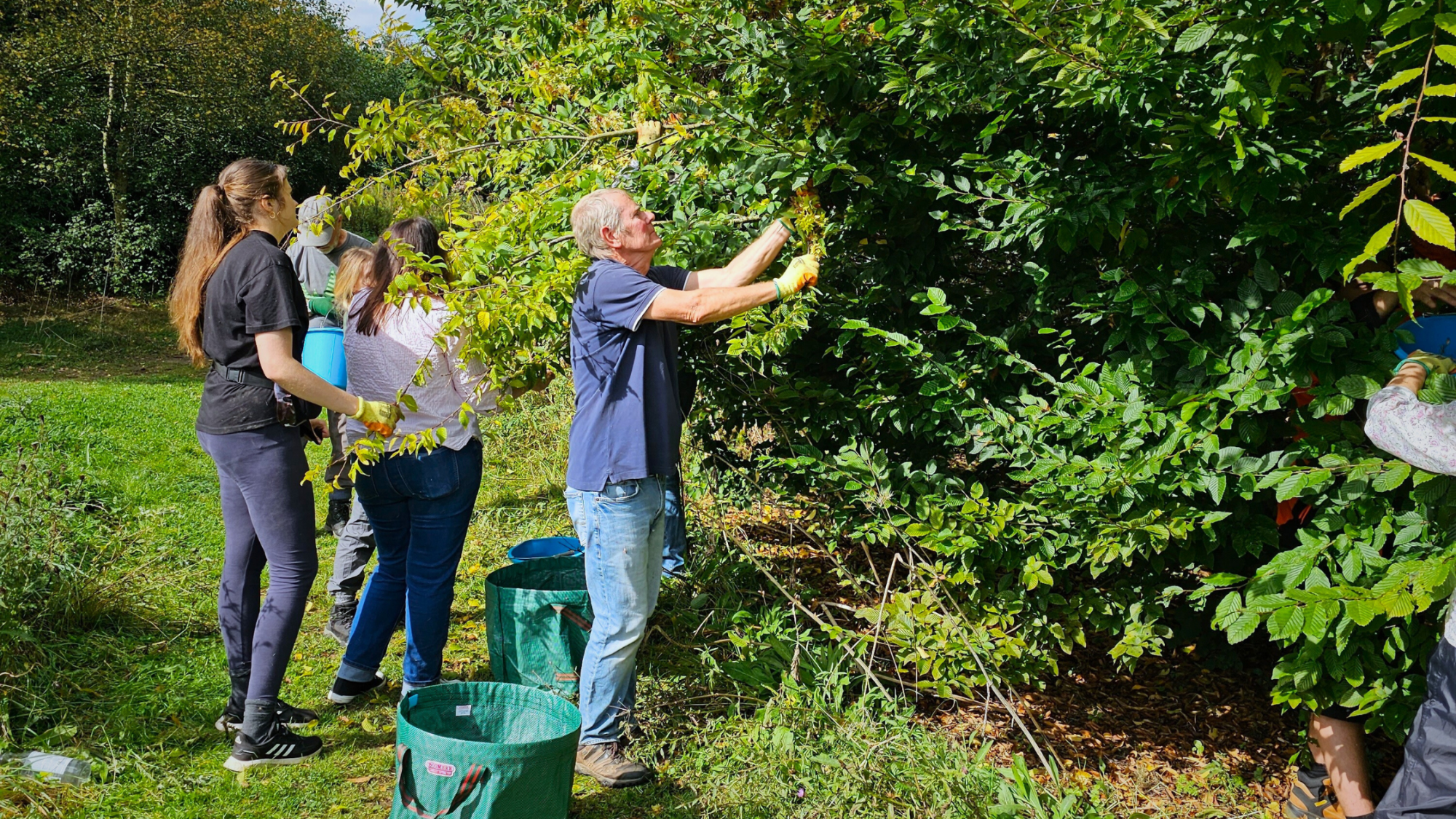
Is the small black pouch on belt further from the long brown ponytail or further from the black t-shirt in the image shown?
the long brown ponytail

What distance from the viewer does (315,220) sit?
11.7ft

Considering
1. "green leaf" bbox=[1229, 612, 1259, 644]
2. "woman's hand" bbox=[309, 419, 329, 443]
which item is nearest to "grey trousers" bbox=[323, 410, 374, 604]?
"woman's hand" bbox=[309, 419, 329, 443]

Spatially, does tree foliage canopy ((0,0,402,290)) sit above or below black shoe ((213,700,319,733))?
above

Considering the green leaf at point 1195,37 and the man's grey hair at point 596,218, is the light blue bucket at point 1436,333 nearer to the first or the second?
the green leaf at point 1195,37

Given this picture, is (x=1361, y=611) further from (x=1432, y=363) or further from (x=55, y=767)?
(x=55, y=767)

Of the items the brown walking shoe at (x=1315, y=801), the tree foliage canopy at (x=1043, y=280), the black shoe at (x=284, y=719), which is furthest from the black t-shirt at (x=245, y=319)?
the brown walking shoe at (x=1315, y=801)

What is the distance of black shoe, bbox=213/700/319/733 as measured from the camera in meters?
3.53

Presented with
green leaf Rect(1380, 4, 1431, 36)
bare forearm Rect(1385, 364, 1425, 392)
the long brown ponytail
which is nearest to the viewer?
green leaf Rect(1380, 4, 1431, 36)

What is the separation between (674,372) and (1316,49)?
2190 millimetres

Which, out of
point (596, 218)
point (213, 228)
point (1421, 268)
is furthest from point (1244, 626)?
point (213, 228)

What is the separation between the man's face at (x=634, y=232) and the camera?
3168 mm

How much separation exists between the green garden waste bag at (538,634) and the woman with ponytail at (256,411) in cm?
66

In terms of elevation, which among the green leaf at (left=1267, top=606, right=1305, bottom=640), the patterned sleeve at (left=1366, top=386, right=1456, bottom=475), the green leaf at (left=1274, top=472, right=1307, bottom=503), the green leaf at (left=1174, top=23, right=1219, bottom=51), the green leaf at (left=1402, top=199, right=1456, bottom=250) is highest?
the green leaf at (left=1174, top=23, right=1219, bottom=51)

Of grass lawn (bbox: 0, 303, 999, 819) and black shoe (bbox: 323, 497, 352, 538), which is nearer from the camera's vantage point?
grass lawn (bbox: 0, 303, 999, 819)
